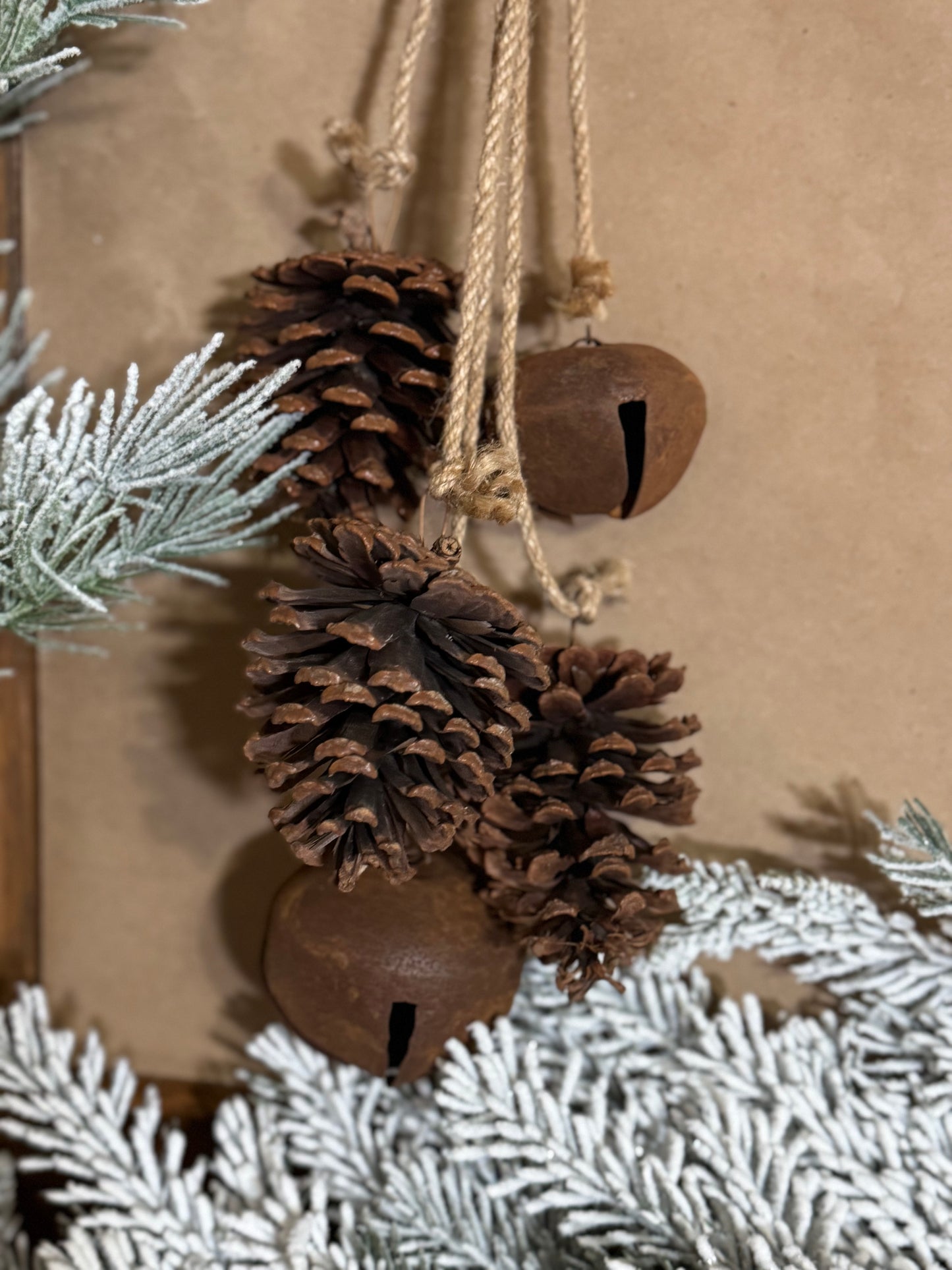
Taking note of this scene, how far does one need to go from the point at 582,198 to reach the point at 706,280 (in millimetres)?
Result: 93

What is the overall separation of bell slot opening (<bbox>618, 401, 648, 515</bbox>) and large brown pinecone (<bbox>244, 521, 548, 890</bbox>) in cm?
15

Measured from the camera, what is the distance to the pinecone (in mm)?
509

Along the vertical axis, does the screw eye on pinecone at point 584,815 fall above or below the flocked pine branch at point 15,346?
below

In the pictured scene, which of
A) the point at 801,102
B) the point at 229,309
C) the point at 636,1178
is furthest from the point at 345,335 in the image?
the point at 636,1178

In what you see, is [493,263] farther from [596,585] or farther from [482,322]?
[596,585]

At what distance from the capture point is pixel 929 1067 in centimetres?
55

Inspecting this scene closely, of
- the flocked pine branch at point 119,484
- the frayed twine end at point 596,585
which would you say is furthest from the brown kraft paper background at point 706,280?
the flocked pine branch at point 119,484

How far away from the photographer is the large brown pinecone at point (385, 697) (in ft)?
1.38

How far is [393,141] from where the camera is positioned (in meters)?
0.55

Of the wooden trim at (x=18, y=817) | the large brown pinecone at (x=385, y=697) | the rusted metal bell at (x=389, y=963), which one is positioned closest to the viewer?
the large brown pinecone at (x=385, y=697)

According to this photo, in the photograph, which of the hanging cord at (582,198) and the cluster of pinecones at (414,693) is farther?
the hanging cord at (582,198)

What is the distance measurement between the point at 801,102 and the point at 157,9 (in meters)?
0.44

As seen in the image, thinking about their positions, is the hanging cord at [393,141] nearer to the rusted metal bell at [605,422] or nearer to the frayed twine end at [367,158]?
the frayed twine end at [367,158]

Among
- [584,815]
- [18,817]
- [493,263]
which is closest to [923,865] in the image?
[584,815]
